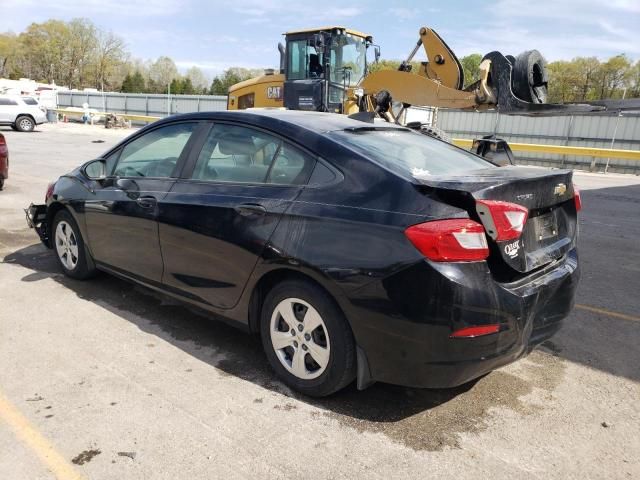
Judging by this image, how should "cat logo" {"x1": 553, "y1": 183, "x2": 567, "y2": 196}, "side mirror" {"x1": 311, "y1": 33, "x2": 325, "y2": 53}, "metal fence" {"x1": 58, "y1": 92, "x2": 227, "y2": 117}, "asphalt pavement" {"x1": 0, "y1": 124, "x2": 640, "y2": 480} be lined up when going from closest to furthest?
"asphalt pavement" {"x1": 0, "y1": 124, "x2": 640, "y2": 480} → "cat logo" {"x1": 553, "y1": 183, "x2": 567, "y2": 196} → "side mirror" {"x1": 311, "y1": 33, "x2": 325, "y2": 53} → "metal fence" {"x1": 58, "y1": 92, "x2": 227, "y2": 117}

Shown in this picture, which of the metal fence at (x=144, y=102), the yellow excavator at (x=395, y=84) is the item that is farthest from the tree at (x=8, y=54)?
the yellow excavator at (x=395, y=84)

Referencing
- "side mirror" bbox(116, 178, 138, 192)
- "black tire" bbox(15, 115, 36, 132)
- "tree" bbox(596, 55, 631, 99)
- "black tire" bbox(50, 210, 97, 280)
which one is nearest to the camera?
"side mirror" bbox(116, 178, 138, 192)

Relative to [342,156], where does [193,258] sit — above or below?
below

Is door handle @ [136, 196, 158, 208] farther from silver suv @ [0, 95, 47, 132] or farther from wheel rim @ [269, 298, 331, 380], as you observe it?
silver suv @ [0, 95, 47, 132]

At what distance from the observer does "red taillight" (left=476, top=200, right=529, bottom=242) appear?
266cm

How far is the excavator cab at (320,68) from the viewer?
39.4ft

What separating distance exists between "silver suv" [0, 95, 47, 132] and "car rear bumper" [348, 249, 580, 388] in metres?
28.5

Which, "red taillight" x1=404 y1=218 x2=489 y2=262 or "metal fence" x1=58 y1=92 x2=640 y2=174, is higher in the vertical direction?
"metal fence" x1=58 y1=92 x2=640 y2=174

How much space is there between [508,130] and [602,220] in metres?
18.0

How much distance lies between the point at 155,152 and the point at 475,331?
2809mm

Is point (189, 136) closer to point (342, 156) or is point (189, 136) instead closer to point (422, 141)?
point (342, 156)

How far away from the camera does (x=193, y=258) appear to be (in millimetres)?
3635

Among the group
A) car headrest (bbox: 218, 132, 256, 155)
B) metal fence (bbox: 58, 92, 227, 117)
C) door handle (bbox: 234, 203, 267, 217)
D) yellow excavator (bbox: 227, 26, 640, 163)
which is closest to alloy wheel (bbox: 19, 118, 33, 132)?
metal fence (bbox: 58, 92, 227, 117)

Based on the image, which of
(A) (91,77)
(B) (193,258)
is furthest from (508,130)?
(A) (91,77)
